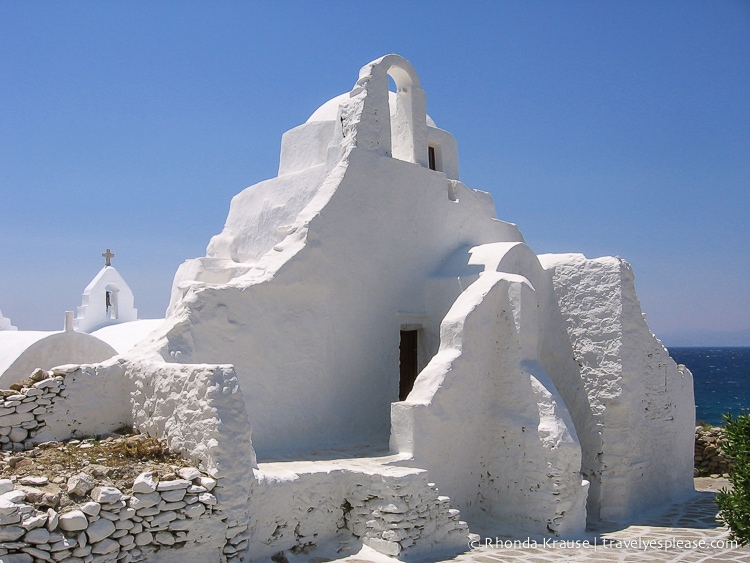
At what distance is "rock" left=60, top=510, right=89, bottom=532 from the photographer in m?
5.75

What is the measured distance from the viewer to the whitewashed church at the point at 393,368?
781 cm

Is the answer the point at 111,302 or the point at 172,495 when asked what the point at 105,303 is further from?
the point at 172,495

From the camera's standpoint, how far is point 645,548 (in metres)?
9.06

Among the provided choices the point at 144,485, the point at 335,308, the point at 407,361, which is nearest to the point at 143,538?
the point at 144,485

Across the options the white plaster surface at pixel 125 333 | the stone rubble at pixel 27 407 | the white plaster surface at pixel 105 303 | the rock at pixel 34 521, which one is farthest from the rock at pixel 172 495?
the white plaster surface at pixel 105 303

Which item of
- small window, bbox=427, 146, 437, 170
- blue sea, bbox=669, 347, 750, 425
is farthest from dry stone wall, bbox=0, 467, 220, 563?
blue sea, bbox=669, 347, 750, 425

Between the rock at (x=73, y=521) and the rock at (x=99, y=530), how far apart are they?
0.24 ft

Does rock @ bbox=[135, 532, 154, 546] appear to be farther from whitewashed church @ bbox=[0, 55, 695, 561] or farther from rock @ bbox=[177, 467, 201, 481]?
whitewashed church @ bbox=[0, 55, 695, 561]

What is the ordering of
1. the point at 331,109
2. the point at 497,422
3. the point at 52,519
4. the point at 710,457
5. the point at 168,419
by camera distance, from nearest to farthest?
the point at 52,519
the point at 168,419
the point at 497,422
the point at 331,109
the point at 710,457

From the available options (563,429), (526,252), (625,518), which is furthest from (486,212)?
(625,518)

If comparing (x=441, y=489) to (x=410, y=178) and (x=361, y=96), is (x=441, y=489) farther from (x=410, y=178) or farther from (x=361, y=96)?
(x=361, y=96)

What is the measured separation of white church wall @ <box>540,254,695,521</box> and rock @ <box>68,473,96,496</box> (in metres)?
7.86

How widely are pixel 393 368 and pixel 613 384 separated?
138 inches

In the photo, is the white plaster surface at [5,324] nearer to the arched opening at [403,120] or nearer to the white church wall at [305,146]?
the white church wall at [305,146]
